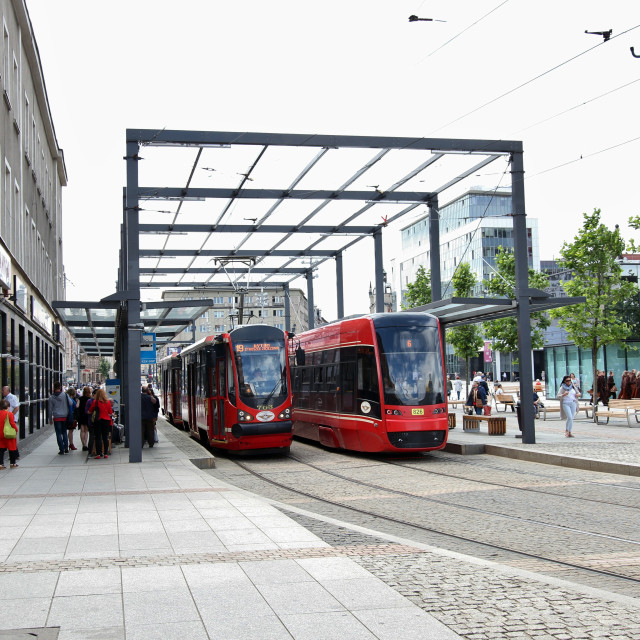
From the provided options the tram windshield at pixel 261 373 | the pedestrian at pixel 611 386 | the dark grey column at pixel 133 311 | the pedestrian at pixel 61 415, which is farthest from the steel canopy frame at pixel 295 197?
the pedestrian at pixel 611 386

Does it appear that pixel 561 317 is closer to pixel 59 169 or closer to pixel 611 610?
pixel 611 610

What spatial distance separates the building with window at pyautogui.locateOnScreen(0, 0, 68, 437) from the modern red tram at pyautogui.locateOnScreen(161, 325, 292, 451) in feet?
16.9

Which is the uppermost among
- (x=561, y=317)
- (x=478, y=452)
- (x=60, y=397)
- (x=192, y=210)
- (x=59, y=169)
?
(x=59, y=169)

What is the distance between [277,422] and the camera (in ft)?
65.9

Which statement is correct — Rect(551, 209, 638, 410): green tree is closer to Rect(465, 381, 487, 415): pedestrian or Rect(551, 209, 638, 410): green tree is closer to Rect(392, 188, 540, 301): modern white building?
Rect(465, 381, 487, 415): pedestrian

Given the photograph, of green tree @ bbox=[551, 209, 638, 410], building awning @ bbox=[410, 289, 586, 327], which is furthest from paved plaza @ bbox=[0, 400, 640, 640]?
green tree @ bbox=[551, 209, 638, 410]

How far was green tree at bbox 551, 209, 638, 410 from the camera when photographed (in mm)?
30938

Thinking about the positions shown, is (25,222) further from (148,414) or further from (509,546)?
(509,546)

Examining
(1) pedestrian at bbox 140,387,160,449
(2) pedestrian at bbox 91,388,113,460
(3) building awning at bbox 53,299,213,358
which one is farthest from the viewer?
(1) pedestrian at bbox 140,387,160,449

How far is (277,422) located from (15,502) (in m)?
8.52

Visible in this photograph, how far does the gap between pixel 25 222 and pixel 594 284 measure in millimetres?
20179

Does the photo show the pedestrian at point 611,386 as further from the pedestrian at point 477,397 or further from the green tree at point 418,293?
the green tree at point 418,293

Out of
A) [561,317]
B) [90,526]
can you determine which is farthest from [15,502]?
[561,317]

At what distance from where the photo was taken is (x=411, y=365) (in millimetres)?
18859
